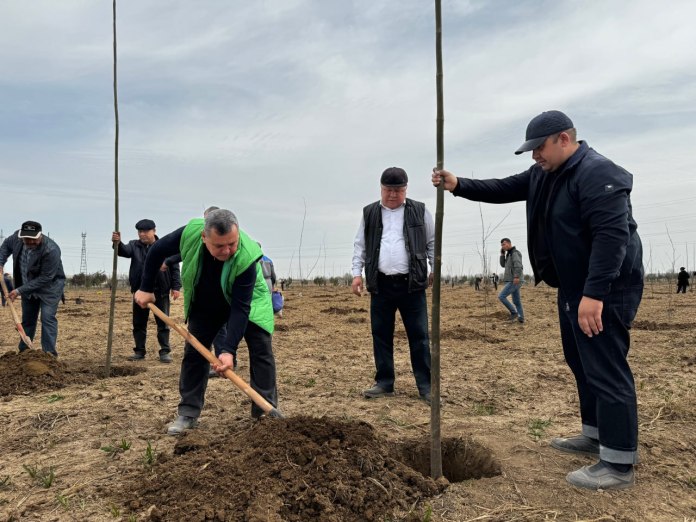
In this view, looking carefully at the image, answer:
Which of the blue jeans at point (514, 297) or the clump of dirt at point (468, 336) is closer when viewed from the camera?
Answer: the clump of dirt at point (468, 336)

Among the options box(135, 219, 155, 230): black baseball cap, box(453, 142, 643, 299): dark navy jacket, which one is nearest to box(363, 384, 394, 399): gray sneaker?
box(453, 142, 643, 299): dark navy jacket

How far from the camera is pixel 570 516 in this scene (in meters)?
2.50

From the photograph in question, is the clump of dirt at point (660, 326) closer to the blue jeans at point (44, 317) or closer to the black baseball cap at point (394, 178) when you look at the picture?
the black baseball cap at point (394, 178)

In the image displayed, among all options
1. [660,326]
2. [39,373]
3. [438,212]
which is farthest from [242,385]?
[660,326]

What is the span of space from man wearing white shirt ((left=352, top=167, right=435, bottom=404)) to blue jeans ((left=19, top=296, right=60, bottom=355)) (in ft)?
13.9

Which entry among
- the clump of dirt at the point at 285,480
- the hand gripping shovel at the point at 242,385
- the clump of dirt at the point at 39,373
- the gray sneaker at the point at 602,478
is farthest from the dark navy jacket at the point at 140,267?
the gray sneaker at the point at 602,478

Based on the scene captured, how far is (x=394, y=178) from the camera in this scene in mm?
4566

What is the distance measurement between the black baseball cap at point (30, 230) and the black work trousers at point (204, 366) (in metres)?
3.63

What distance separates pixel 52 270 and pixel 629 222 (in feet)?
21.0

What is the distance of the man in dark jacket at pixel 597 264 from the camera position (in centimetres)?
260

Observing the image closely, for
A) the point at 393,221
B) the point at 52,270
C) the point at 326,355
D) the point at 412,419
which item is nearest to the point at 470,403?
Answer: the point at 412,419

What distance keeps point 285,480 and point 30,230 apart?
529 cm

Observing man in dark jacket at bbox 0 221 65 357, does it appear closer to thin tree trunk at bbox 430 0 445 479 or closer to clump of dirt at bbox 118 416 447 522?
clump of dirt at bbox 118 416 447 522

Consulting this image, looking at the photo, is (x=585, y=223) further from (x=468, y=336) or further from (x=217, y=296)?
(x=468, y=336)
